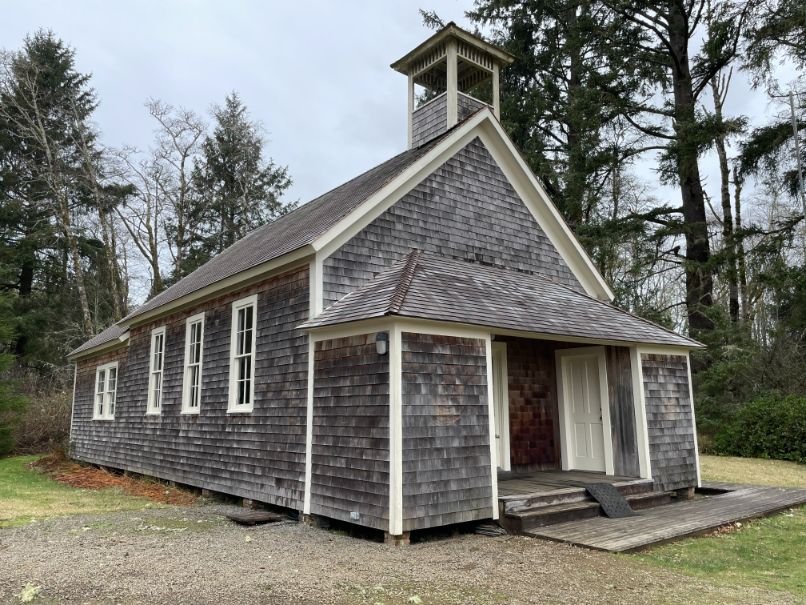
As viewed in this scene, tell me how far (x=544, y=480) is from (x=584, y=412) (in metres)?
1.76

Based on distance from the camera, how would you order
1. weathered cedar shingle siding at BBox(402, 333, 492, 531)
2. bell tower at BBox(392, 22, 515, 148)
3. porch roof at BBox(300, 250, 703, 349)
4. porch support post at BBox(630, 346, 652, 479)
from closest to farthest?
weathered cedar shingle siding at BBox(402, 333, 492, 531), porch roof at BBox(300, 250, 703, 349), porch support post at BBox(630, 346, 652, 479), bell tower at BBox(392, 22, 515, 148)

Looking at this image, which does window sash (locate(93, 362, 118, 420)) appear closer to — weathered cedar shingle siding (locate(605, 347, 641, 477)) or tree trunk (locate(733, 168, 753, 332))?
weathered cedar shingle siding (locate(605, 347, 641, 477))

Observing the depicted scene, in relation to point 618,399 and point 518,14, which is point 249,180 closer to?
point 518,14

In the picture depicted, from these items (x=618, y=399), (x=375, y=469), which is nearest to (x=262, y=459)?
(x=375, y=469)

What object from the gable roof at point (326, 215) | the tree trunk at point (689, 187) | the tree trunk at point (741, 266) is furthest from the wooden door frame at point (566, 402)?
the tree trunk at point (741, 266)

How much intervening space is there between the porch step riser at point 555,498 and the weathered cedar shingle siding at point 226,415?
108 inches

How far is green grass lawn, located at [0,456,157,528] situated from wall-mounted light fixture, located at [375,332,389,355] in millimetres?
5510

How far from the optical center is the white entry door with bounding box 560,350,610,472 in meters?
9.98

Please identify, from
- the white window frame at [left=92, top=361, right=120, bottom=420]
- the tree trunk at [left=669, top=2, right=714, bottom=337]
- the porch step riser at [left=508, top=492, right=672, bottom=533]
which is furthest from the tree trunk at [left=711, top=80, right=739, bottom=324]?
the white window frame at [left=92, top=361, right=120, bottom=420]

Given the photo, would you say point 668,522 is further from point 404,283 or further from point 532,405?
point 404,283

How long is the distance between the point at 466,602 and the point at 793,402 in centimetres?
1383

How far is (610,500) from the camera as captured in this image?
8.09 m

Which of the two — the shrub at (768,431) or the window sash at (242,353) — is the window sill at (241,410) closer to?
the window sash at (242,353)

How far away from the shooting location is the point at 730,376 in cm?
1633
